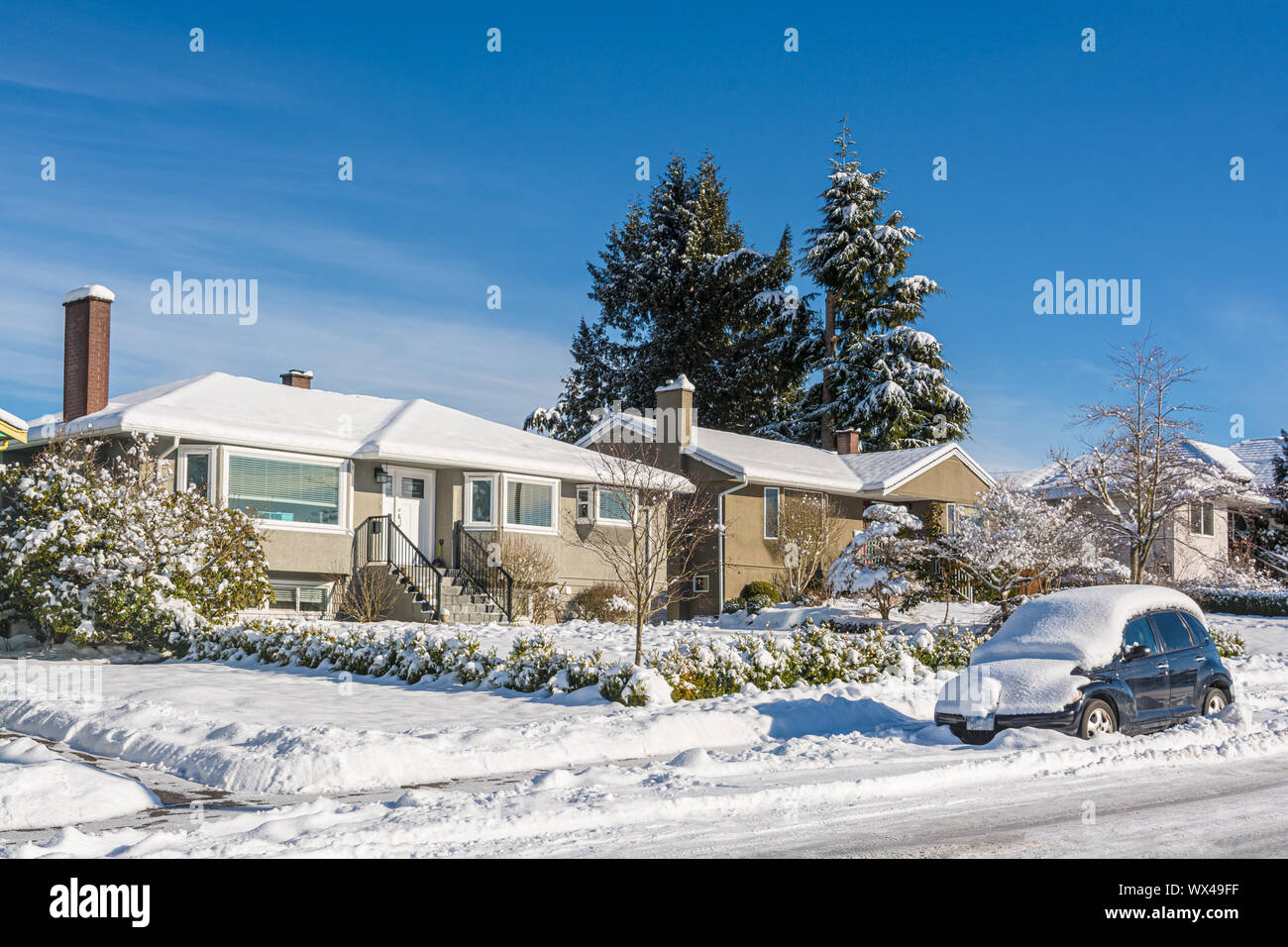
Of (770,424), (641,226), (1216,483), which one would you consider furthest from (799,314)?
(1216,483)

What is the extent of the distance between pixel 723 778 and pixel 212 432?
14.5 metres

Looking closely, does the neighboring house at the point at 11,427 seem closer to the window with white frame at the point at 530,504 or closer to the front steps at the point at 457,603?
the front steps at the point at 457,603

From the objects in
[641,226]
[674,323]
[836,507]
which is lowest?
[836,507]

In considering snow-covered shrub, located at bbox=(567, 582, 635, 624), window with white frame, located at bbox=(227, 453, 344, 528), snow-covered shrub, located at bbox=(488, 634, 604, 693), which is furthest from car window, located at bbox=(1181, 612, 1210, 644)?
window with white frame, located at bbox=(227, 453, 344, 528)

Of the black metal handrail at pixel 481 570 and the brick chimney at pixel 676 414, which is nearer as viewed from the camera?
the black metal handrail at pixel 481 570

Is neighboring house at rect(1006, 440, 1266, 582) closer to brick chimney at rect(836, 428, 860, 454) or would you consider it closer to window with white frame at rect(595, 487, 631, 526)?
brick chimney at rect(836, 428, 860, 454)

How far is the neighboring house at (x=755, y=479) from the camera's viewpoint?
3092cm

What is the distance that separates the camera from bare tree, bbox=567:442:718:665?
1825 centimetres

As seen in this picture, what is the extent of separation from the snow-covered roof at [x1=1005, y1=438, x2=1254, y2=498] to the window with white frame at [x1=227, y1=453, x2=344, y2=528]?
16364 mm

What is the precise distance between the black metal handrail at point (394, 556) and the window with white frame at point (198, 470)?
3143 mm

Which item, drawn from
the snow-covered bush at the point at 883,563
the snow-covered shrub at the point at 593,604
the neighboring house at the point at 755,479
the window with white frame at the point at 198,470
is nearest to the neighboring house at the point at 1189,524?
the neighboring house at the point at 755,479

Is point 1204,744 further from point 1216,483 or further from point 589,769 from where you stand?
point 1216,483
